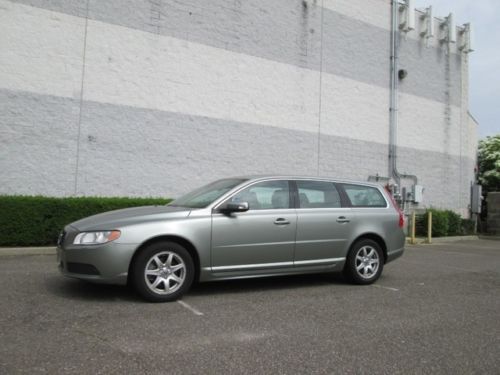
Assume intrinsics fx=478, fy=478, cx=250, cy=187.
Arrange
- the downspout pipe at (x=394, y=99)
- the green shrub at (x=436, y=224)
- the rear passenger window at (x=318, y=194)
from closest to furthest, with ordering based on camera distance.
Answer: the rear passenger window at (x=318, y=194), the green shrub at (x=436, y=224), the downspout pipe at (x=394, y=99)

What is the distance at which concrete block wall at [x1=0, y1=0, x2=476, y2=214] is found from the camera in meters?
11.1

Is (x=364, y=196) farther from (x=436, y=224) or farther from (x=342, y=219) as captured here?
A: (x=436, y=224)

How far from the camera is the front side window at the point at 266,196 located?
6.36m

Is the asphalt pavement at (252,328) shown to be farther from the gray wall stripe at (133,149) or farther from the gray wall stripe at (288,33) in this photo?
the gray wall stripe at (288,33)

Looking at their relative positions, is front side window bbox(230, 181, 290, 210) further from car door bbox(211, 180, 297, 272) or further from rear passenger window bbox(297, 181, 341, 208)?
rear passenger window bbox(297, 181, 341, 208)

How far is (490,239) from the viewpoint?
18156mm

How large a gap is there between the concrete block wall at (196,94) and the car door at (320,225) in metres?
6.52

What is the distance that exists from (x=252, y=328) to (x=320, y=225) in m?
2.41

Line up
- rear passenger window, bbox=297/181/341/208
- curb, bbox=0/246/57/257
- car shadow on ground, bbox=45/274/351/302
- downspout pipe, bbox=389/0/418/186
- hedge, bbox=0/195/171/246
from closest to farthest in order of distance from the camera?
car shadow on ground, bbox=45/274/351/302, rear passenger window, bbox=297/181/341/208, curb, bbox=0/246/57/257, hedge, bbox=0/195/171/246, downspout pipe, bbox=389/0/418/186

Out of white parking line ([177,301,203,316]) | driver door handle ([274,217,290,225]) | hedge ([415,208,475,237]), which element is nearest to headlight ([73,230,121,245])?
white parking line ([177,301,203,316])

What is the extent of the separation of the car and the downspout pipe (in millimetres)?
10373

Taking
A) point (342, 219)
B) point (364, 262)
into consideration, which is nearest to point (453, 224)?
point (364, 262)

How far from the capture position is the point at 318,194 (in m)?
6.98

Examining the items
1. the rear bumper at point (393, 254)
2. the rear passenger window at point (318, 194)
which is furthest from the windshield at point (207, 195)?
the rear bumper at point (393, 254)
